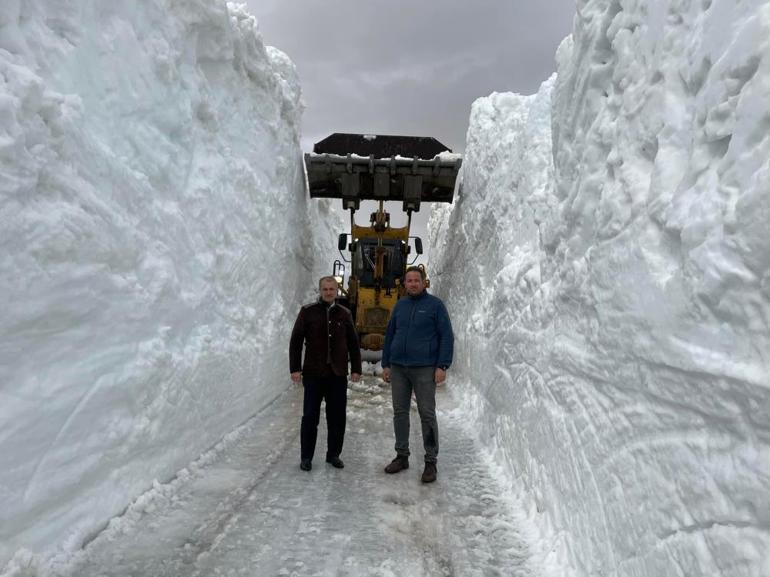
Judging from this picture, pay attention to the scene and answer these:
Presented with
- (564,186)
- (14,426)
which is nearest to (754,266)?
(564,186)

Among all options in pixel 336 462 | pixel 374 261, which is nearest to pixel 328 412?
pixel 336 462

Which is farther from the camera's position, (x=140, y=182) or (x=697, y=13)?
(x=140, y=182)

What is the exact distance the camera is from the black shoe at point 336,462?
478 cm

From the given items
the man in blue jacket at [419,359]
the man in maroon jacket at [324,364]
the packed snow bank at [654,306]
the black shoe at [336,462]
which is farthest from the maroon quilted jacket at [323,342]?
the packed snow bank at [654,306]

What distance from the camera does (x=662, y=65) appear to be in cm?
255

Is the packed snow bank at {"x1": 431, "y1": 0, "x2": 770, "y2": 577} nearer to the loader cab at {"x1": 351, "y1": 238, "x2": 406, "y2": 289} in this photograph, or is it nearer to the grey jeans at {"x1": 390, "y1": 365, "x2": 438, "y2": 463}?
the grey jeans at {"x1": 390, "y1": 365, "x2": 438, "y2": 463}

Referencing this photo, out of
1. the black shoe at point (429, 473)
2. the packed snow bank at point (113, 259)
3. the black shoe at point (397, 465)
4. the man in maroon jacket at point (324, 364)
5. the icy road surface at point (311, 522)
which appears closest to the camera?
the packed snow bank at point (113, 259)

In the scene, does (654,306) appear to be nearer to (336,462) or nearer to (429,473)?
(429,473)

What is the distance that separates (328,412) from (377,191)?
7.84m

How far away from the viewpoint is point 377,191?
12.0 m

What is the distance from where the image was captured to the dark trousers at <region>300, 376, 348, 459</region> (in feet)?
15.5

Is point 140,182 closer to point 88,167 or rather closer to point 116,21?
point 88,167

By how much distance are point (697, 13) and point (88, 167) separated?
354 cm

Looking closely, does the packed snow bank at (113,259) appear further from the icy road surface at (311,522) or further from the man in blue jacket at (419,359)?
the man in blue jacket at (419,359)
